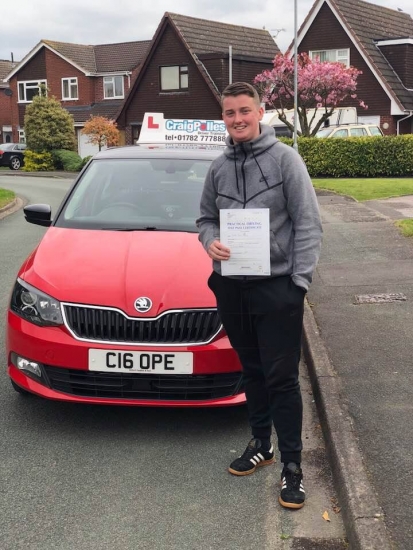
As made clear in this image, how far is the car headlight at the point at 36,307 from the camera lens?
4.63m

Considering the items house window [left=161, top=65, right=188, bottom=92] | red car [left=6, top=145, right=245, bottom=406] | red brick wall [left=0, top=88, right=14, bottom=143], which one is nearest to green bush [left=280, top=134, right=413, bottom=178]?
house window [left=161, top=65, right=188, bottom=92]

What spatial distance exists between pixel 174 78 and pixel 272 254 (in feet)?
134

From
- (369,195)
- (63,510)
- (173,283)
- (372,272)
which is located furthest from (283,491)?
(369,195)

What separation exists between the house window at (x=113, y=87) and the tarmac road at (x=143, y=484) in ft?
158

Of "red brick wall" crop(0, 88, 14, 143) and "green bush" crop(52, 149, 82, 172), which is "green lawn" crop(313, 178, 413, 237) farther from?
"red brick wall" crop(0, 88, 14, 143)

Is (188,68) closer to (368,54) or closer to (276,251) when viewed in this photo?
(368,54)

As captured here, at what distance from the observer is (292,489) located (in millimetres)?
3834

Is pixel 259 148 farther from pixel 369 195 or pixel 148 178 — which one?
pixel 369 195

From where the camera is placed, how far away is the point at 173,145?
7.16 m

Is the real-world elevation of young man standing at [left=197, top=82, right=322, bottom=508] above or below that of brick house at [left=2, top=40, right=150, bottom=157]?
below

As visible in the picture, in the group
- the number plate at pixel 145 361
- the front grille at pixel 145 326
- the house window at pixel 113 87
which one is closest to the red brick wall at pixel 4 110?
the house window at pixel 113 87

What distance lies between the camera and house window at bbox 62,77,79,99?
172 ft

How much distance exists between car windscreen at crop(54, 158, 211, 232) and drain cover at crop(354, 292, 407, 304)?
7.84 feet

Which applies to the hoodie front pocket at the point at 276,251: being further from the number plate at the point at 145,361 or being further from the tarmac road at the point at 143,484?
the tarmac road at the point at 143,484
